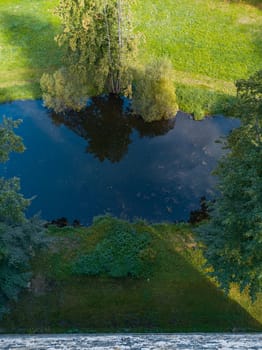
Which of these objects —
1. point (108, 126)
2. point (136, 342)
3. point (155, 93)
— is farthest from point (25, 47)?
point (136, 342)

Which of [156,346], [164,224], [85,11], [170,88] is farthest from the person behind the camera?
[170,88]

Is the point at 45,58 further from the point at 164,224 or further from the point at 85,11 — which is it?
the point at 164,224

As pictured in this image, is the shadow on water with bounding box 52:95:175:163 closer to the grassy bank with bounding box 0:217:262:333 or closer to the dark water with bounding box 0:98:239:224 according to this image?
the dark water with bounding box 0:98:239:224

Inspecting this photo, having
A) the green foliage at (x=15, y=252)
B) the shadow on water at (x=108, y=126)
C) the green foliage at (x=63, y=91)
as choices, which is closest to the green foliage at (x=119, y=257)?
the green foliage at (x=15, y=252)

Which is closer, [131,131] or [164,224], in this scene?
[164,224]

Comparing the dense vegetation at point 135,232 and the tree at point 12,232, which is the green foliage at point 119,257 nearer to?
the dense vegetation at point 135,232

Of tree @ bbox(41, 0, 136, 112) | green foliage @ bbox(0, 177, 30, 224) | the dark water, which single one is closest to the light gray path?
green foliage @ bbox(0, 177, 30, 224)

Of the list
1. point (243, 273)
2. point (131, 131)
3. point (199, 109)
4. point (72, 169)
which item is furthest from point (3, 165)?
point (243, 273)
